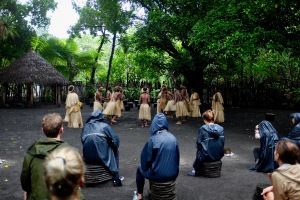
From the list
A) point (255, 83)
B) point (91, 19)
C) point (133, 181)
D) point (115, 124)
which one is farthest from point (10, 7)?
point (133, 181)

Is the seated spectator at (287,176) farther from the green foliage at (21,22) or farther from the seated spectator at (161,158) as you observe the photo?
the green foliage at (21,22)

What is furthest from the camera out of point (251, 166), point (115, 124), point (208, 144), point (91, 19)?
point (91, 19)

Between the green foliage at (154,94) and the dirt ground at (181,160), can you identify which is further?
the green foliage at (154,94)

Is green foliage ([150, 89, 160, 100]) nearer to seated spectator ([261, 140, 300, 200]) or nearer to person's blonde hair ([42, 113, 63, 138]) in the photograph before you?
person's blonde hair ([42, 113, 63, 138])

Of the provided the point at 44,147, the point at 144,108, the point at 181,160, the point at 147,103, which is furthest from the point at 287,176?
the point at 147,103

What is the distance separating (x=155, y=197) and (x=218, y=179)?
2204 millimetres

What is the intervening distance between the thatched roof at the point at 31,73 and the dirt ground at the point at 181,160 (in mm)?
9272

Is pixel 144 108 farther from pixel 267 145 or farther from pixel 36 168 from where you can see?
pixel 36 168

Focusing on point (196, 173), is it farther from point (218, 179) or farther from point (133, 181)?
point (133, 181)

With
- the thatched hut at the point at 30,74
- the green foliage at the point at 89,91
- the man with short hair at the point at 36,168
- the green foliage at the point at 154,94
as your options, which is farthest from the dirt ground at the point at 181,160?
the green foliage at the point at 89,91

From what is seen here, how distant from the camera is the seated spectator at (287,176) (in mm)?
3254

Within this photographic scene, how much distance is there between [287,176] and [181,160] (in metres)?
5.29

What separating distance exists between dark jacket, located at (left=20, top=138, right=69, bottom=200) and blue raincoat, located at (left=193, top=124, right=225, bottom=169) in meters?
3.85

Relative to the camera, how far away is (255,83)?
23.2 meters
